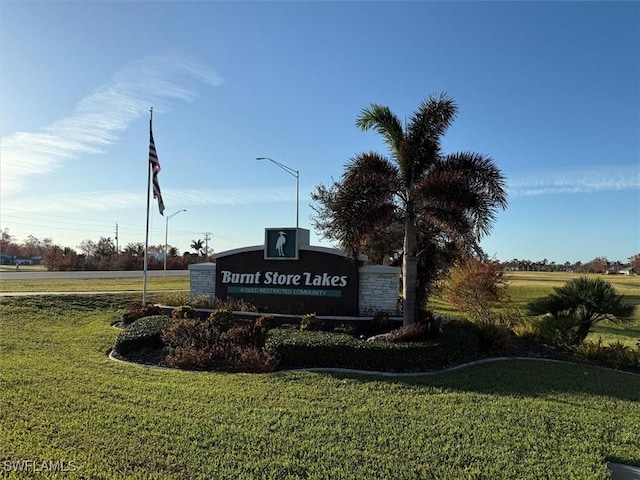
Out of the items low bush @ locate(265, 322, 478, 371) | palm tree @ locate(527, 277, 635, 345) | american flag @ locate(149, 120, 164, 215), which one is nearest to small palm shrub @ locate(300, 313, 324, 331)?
low bush @ locate(265, 322, 478, 371)

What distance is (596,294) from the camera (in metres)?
11.5

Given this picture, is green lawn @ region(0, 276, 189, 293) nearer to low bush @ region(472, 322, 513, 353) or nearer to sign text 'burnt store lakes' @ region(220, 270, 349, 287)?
sign text 'burnt store lakes' @ region(220, 270, 349, 287)

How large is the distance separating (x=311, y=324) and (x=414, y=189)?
4302mm

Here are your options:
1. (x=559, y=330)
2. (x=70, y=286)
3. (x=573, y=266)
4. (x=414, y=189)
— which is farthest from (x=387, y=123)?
(x=573, y=266)

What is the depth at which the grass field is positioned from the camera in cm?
422

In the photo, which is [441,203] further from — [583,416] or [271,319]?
[583,416]

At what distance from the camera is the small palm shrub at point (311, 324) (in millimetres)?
11562

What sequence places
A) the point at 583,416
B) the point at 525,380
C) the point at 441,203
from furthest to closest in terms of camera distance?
the point at 441,203, the point at 525,380, the point at 583,416

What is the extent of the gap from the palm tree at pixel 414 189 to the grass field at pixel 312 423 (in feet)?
11.8

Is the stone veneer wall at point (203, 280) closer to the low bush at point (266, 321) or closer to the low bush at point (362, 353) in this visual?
the low bush at point (266, 321)

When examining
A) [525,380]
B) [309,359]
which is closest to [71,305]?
[309,359]

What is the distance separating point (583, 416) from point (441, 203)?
594cm

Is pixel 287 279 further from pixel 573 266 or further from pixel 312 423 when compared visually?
pixel 573 266

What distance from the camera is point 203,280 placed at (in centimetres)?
1582
